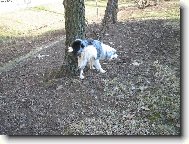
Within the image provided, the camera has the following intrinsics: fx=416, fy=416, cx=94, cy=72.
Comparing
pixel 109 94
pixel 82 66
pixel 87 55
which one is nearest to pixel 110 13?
pixel 82 66

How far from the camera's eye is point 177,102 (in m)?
6.96

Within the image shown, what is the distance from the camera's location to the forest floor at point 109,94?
6730 mm

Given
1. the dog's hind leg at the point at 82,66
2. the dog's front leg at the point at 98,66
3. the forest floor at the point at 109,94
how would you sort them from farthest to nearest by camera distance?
the dog's front leg at the point at 98,66 → the dog's hind leg at the point at 82,66 → the forest floor at the point at 109,94

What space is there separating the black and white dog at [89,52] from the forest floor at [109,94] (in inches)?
9.5

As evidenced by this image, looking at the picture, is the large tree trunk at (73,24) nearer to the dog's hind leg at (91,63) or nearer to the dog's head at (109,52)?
the dog's hind leg at (91,63)

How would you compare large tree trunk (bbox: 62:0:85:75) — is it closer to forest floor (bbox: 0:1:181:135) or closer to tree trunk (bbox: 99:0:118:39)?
forest floor (bbox: 0:1:181:135)

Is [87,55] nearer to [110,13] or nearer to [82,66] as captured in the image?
[82,66]

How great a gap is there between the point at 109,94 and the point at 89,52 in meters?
0.90

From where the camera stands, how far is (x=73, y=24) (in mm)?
8250

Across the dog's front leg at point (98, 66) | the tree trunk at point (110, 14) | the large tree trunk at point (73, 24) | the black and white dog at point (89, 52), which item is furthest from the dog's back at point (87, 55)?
the tree trunk at point (110, 14)

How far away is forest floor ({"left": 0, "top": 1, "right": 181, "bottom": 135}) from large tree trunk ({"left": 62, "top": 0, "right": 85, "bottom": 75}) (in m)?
0.29

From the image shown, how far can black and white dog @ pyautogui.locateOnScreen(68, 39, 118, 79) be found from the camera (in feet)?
25.1

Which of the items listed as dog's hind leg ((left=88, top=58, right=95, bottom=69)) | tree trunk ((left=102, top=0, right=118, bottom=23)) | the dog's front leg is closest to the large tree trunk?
dog's hind leg ((left=88, top=58, right=95, bottom=69))

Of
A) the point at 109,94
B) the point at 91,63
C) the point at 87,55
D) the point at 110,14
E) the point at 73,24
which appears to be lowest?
the point at 109,94
